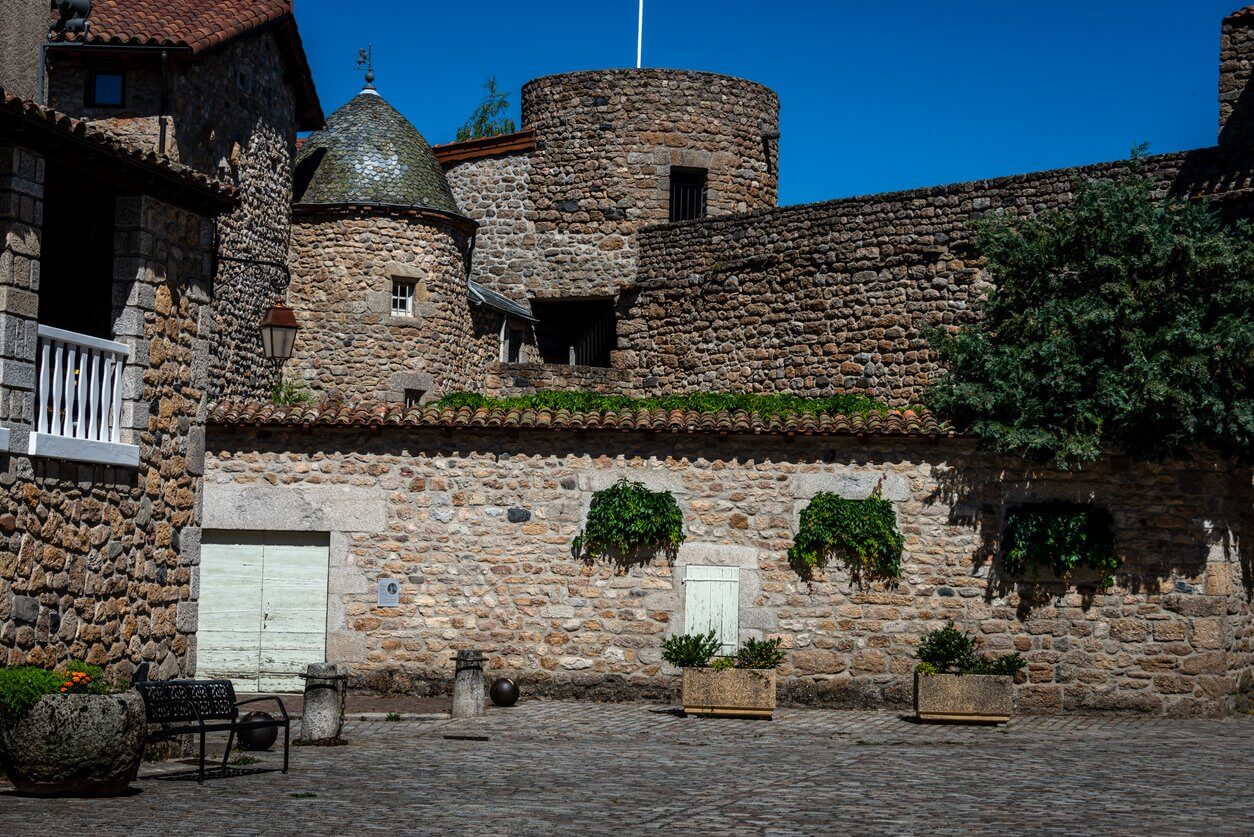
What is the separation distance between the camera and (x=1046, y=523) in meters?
15.1

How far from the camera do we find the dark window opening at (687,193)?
2588cm

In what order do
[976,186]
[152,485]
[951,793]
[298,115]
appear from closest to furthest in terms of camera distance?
[951,793], [152,485], [976,186], [298,115]

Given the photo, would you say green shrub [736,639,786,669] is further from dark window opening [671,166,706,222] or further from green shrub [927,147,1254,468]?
dark window opening [671,166,706,222]

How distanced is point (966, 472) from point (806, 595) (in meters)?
1.99

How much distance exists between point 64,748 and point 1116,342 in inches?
418

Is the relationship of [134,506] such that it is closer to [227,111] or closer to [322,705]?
[322,705]

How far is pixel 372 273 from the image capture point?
22312 mm

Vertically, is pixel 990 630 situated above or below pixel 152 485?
below

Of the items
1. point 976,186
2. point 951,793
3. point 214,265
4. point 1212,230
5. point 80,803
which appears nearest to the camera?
point 80,803

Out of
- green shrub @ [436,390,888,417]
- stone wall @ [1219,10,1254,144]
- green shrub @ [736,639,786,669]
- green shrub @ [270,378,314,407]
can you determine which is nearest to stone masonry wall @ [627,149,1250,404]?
stone wall @ [1219,10,1254,144]

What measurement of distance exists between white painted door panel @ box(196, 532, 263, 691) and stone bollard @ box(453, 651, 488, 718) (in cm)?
291

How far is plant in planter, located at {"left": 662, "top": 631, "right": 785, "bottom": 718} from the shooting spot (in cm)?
1425

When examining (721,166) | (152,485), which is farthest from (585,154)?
(152,485)

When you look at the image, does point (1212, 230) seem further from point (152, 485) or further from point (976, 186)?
point (152, 485)
